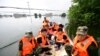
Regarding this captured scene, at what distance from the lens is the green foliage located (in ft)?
48.1

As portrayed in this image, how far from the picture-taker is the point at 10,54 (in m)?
20.1

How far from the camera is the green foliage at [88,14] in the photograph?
14.7 m

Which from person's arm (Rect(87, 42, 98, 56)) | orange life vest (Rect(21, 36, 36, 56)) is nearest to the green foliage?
orange life vest (Rect(21, 36, 36, 56))

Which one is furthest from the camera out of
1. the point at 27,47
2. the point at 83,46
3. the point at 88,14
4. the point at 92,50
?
the point at 88,14

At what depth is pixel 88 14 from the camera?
1470cm

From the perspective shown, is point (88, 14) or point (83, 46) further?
point (88, 14)

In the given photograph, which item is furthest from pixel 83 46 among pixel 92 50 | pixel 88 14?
pixel 88 14

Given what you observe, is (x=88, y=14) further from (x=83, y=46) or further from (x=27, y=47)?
(x=83, y=46)

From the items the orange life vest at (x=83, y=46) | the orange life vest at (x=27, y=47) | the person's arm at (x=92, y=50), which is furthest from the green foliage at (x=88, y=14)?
the person's arm at (x=92, y=50)

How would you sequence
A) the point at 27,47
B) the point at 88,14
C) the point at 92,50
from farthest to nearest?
the point at 88,14, the point at 27,47, the point at 92,50

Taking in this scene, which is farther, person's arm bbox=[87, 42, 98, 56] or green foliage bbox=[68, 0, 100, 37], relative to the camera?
green foliage bbox=[68, 0, 100, 37]

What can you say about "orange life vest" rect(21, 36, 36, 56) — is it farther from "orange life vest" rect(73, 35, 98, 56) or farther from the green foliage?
the green foliage

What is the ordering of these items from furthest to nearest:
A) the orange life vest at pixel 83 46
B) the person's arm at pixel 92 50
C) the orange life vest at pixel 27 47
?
the orange life vest at pixel 27 47
the orange life vest at pixel 83 46
the person's arm at pixel 92 50

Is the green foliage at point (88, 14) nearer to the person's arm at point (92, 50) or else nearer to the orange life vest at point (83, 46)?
the orange life vest at point (83, 46)
